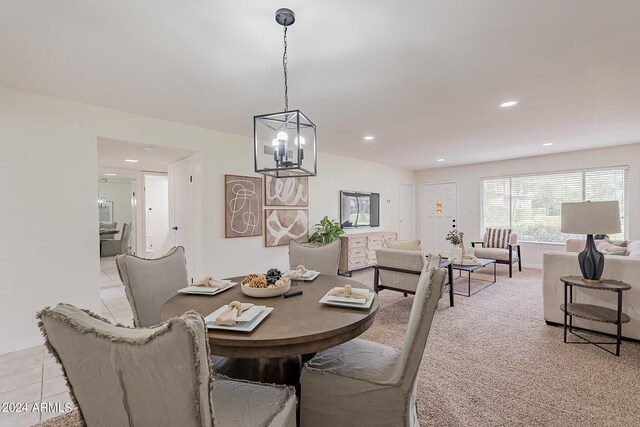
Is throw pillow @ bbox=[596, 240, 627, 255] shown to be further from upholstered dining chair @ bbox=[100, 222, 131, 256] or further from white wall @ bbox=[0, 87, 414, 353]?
upholstered dining chair @ bbox=[100, 222, 131, 256]

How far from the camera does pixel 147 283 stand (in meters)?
1.93

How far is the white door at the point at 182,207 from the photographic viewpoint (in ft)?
13.8

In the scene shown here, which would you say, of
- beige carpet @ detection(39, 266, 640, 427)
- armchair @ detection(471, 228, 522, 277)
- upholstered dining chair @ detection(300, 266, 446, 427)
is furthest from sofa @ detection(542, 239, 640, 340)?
upholstered dining chair @ detection(300, 266, 446, 427)

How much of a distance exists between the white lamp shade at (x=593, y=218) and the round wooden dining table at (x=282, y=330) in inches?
89.8

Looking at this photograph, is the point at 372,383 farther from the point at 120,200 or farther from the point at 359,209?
the point at 120,200

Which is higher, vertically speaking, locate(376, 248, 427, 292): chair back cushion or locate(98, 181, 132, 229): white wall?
locate(98, 181, 132, 229): white wall

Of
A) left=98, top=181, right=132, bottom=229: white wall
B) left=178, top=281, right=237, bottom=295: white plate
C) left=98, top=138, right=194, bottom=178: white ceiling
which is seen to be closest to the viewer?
left=178, top=281, right=237, bottom=295: white plate

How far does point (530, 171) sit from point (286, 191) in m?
5.38

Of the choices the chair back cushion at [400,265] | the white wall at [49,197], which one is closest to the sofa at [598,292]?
the chair back cushion at [400,265]

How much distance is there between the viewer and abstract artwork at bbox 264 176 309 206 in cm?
460

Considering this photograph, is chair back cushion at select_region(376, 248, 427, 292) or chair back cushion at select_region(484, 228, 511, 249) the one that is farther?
chair back cushion at select_region(484, 228, 511, 249)

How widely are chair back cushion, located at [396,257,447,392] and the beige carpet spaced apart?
27.9 inches

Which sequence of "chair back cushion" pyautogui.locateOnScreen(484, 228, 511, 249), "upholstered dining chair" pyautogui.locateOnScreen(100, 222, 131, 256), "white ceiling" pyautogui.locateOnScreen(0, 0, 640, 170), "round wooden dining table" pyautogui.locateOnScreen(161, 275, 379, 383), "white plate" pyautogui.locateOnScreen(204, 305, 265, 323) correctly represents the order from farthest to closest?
"upholstered dining chair" pyautogui.locateOnScreen(100, 222, 131, 256) → "chair back cushion" pyautogui.locateOnScreen(484, 228, 511, 249) → "white ceiling" pyautogui.locateOnScreen(0, 0, 640, 170) → "white plate" pyautogui.locateOnScreen(204, 305, 265, 323) → "round wooden dining table" pyautogui.locateOnScreen(161, 275, 379, 383)

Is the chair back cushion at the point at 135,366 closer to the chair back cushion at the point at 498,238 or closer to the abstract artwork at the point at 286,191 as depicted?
the abstract artwork at the point at 286,191
